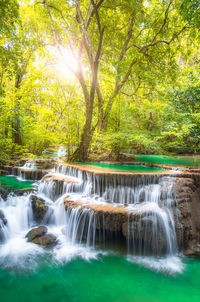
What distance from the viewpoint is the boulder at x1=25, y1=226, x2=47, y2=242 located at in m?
4.74

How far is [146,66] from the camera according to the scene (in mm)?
11320

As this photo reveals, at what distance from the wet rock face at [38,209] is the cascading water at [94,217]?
0.34 ft

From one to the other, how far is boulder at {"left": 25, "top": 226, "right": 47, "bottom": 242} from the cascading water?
5.8 inches

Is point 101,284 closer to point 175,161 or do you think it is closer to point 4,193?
point 4,193

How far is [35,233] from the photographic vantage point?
4836 millimetres

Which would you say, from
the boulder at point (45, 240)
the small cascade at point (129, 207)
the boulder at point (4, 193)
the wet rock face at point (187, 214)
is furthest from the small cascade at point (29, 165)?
the wet rock face at point (187, 214)

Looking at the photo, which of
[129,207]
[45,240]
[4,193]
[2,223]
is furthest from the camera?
[4,193]

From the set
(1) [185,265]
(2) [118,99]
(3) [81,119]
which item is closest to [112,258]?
(1) [185,265]

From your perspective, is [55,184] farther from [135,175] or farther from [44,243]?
[135,175]

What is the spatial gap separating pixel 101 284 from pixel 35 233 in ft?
7.71

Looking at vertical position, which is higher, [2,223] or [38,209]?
[38,209]

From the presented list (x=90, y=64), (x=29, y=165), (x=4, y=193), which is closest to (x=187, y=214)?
(x=4, y=193)

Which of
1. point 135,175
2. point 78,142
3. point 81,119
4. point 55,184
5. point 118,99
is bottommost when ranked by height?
point 55,184

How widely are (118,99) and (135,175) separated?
21.7ft
